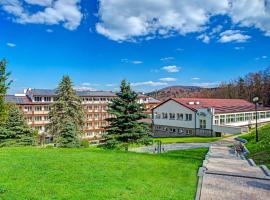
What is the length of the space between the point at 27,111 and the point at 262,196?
49802 mm

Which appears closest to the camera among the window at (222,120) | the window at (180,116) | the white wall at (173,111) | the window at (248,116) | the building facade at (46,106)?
the window at (222,120)

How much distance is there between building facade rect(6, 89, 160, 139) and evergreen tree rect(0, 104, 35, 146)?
59.5 feet

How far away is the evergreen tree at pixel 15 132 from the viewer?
24.6 metres

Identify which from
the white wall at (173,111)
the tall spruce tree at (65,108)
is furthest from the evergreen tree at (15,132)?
the white wall at (173,111)

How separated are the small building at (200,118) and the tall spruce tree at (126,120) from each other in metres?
16.9

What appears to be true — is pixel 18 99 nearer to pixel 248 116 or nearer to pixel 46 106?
pixel 46 106

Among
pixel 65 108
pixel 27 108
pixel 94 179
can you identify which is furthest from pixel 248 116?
pixel 94 179

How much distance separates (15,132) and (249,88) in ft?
211

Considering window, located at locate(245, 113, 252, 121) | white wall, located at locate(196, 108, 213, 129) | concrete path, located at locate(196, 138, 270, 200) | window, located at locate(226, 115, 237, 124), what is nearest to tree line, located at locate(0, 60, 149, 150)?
concrete path, located at locate(196, 138, 270, 200)

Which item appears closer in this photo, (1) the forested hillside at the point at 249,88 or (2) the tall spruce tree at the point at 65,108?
(2) the tall spruce tree at the point at 65,108

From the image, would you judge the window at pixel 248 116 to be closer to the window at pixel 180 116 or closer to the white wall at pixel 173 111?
the white wall at pixel 173 111

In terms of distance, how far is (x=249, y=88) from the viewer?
72562 millimetres

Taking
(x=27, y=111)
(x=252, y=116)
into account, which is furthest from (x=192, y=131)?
(x=27, y=111)

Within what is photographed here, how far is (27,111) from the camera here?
50.7m
